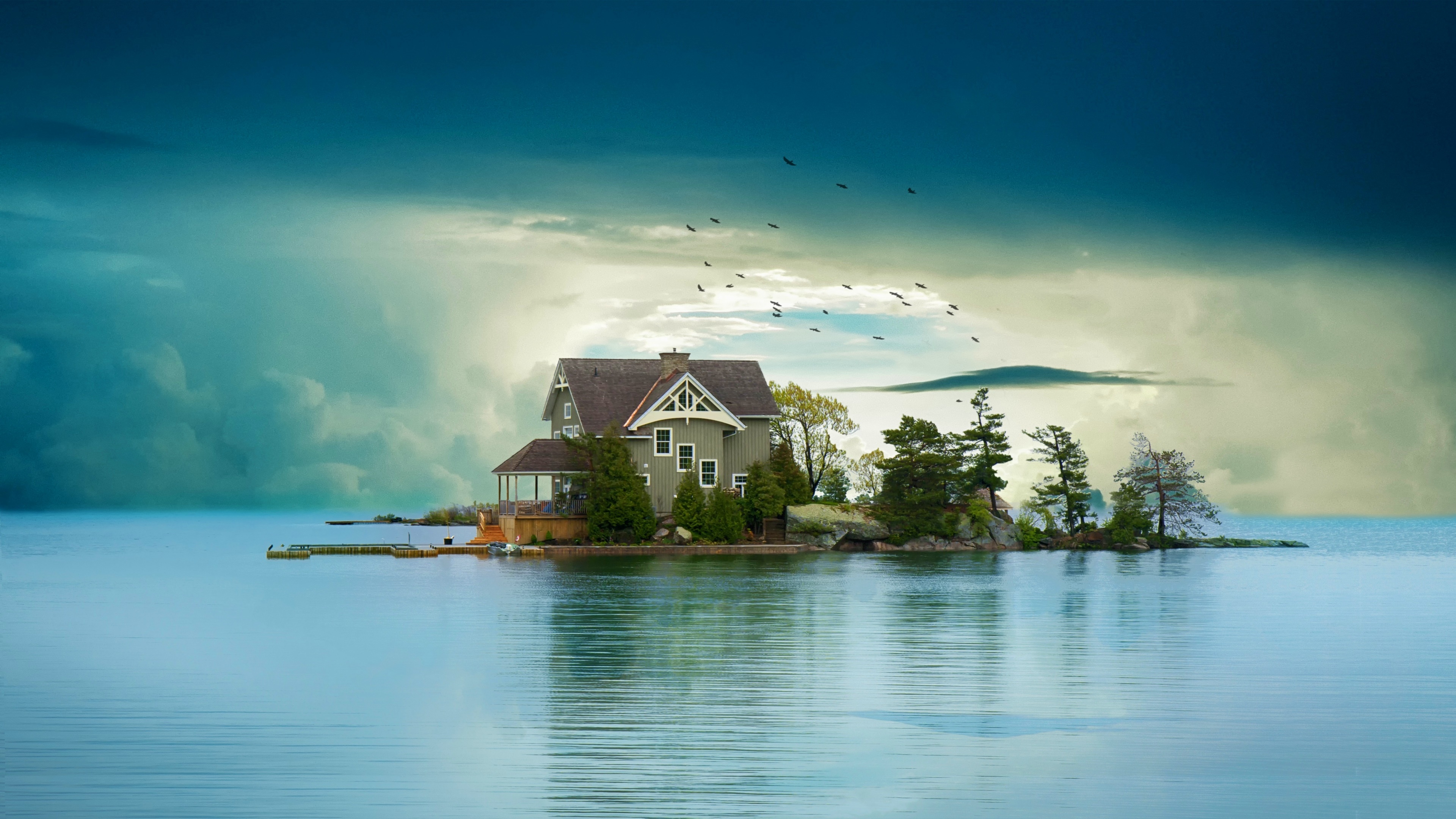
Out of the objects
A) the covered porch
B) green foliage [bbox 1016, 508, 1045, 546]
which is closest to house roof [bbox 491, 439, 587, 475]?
the covered porch

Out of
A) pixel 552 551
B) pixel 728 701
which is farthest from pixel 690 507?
pixel 728 701

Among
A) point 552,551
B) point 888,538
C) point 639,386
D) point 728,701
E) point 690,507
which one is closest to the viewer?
point 728,701

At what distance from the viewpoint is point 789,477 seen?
165 ft

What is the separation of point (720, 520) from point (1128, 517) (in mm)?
18258

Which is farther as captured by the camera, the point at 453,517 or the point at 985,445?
the point at 453,517

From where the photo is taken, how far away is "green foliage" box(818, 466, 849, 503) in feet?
178

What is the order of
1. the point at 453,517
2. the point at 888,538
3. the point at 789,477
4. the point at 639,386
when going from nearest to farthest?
the point at 789,477, the point at 888,538, the point at 639,386, the point at 453,517

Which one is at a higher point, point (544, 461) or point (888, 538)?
point (544, 461)

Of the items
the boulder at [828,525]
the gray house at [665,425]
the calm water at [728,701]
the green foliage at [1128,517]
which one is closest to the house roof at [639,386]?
the gray house at [665,425]

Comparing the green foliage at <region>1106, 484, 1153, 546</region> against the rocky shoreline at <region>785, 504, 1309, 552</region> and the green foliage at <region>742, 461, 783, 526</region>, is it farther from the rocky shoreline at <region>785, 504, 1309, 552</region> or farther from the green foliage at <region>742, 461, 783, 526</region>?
the green foliage at <region>742, 461, 783, 526</region>

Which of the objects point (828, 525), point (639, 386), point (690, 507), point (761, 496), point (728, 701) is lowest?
point (728, 701)

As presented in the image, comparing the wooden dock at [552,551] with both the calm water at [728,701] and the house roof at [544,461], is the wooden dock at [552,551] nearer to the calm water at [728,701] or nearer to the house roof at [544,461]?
the house roof at [544,461]

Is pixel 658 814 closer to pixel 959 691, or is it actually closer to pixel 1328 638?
pixel 959 691

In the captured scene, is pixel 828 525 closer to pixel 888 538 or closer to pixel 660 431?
pixel 888 538
